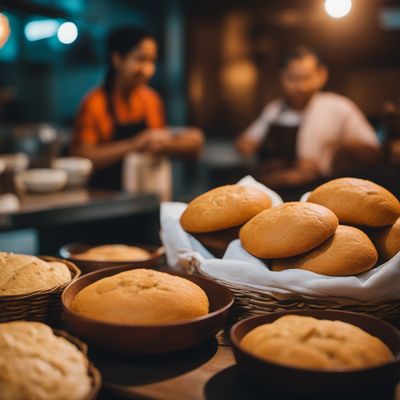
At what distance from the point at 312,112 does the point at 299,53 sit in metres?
0.48

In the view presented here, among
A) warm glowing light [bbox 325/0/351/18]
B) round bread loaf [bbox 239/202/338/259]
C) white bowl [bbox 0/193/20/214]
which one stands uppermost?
warm glowing light [bbox 325/0/351/18]

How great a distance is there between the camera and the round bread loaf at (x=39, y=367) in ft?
2.83

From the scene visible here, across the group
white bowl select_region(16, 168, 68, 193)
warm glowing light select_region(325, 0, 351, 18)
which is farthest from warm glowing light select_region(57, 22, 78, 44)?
warm glowing light select_region(325, 0, 351, 18)

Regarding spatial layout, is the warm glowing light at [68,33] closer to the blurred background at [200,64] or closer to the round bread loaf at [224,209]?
the round bread loaf at [224,209]

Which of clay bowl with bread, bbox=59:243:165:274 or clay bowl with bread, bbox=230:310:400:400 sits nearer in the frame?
clay bowl with bread, bbox=230:310:400:400

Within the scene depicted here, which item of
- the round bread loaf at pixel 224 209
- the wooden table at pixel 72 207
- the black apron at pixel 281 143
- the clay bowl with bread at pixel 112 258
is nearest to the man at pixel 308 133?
the black apron at pixel 281 143

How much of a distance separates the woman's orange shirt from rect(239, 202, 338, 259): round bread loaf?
257 centimetres

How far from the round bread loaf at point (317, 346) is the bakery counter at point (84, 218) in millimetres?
2053

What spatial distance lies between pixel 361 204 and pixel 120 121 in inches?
106

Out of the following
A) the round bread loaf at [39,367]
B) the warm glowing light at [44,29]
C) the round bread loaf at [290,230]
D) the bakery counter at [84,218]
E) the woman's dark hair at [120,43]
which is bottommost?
the bakery counter at [84,218]

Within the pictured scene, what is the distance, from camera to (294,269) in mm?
1250

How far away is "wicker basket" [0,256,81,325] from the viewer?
1.19 meters

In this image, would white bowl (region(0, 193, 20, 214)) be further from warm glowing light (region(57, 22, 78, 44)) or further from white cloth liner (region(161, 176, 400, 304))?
white cloth liner (region(161, 176, 400, 304))

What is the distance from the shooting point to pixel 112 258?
1.72 m
